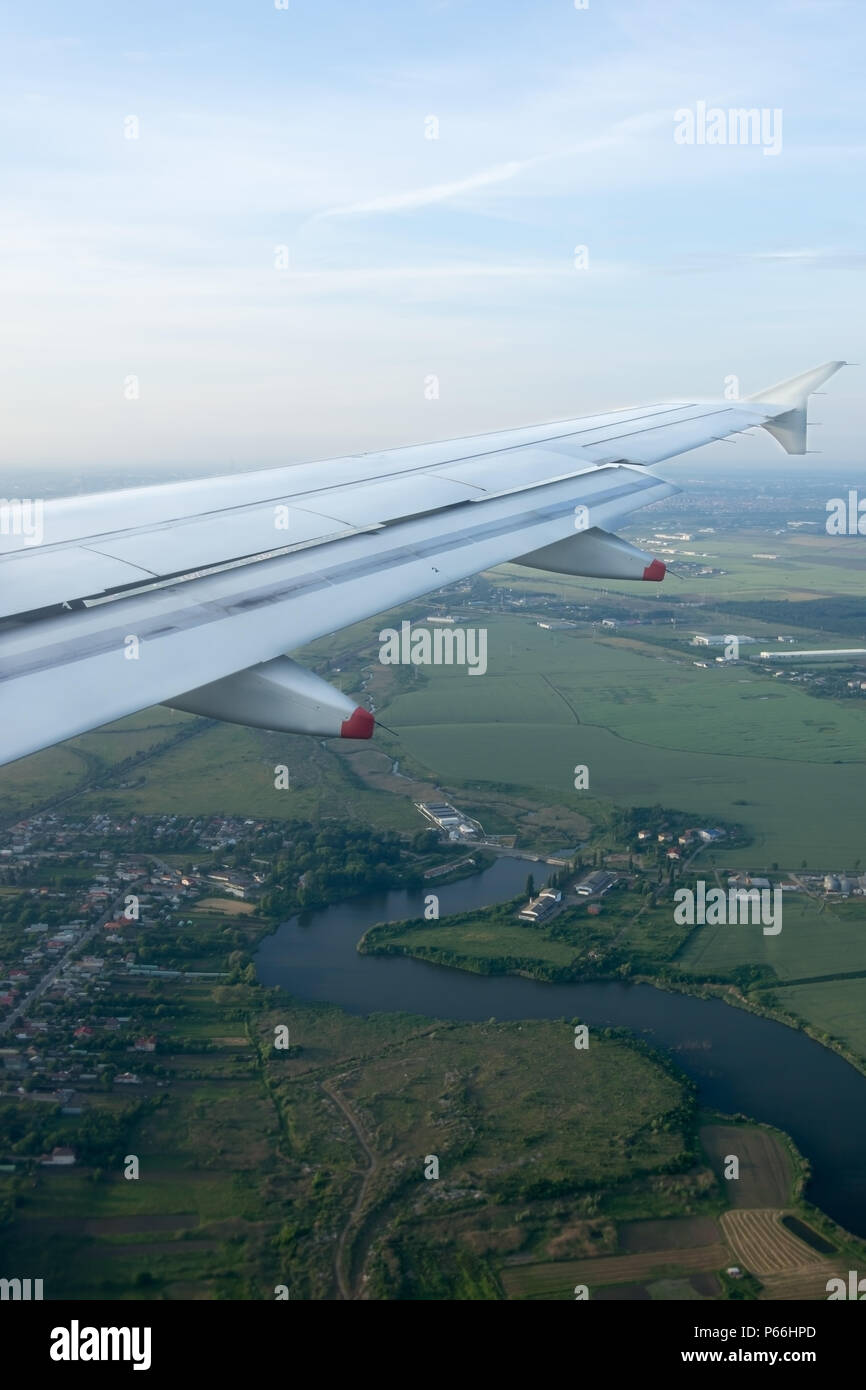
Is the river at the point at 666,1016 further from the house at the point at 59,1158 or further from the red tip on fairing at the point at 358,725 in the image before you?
the red tip on fairing at the point at 358,725

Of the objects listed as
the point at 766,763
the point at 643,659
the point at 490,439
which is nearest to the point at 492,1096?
the point at 490,439

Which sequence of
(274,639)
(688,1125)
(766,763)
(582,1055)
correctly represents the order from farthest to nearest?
(766,763) < (582,1055) < (688,1125) < (274,639)

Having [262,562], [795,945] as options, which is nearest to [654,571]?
[262,562]

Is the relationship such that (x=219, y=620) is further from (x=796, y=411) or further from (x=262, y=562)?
(x=796, y=411)

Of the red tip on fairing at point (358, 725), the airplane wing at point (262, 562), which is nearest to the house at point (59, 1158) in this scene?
the airplane wing at point (262, 562)

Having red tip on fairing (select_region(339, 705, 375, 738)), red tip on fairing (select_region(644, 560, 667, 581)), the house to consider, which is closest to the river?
the house

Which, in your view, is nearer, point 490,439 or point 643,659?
point 490,439
